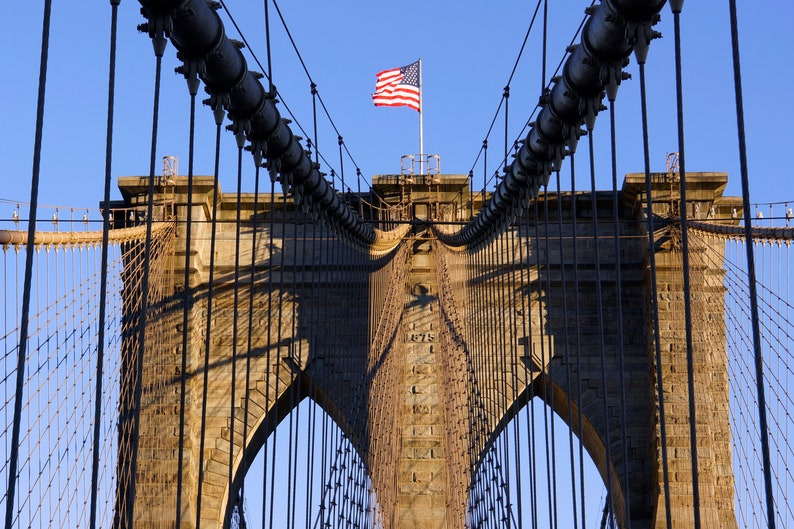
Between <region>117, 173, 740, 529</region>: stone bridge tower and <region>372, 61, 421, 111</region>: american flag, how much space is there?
3.52 meters

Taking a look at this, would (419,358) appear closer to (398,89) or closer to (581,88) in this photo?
(398,89)

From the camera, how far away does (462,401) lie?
22.5 meters

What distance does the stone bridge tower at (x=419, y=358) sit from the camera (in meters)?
21.6

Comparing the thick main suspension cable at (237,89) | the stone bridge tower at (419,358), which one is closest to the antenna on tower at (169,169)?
the stone bridge tower at (419,358)

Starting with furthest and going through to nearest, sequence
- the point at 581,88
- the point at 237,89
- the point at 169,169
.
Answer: the point at 169,169 < the point at 581,88 < the point at 237,89

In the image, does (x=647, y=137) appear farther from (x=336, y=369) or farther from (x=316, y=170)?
(x=336, y=369)

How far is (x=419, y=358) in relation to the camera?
2352cm

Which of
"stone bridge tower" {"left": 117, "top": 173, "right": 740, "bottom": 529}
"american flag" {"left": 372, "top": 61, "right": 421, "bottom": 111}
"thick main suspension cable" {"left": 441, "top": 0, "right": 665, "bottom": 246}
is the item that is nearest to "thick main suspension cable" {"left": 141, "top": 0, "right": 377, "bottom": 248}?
"thick main suspension cable" {"left": 441, "top": 0, "right": 665, "bottom": 246}

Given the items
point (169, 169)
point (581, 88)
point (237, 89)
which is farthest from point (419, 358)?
point (237, 89)

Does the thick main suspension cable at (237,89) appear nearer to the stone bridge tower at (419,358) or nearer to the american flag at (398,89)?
the stone bridge tower at (419,358)

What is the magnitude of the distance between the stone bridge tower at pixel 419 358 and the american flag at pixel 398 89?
3.52m

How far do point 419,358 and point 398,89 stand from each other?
19.6ft

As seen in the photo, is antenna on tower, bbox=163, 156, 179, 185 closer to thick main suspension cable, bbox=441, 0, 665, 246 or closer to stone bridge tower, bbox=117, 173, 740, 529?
stone bridge tower, bbox=117, 173, 740, 529

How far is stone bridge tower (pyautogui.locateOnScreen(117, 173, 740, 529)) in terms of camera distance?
70.8ft
